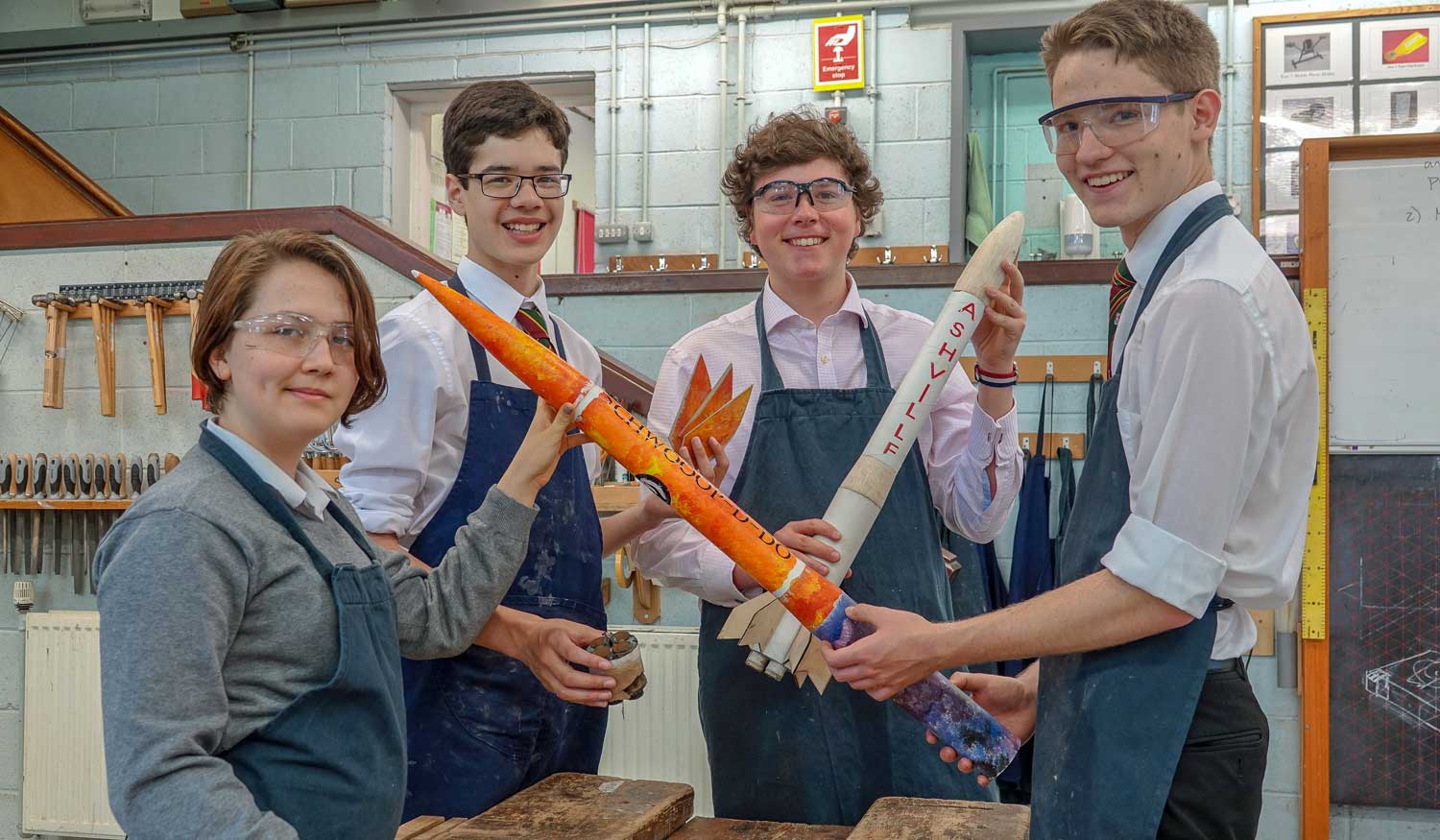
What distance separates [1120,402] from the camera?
1.28m

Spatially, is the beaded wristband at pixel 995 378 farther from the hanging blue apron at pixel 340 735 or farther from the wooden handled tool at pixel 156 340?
the wooden handled tool at pixel 156 340

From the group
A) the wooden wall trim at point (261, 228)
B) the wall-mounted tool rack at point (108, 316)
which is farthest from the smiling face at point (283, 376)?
the wall-mounted tool rack at point (108, 316)

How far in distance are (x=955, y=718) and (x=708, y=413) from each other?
1.88 feet

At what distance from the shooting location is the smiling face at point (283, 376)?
1220 mm

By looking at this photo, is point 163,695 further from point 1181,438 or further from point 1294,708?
point 1294,708

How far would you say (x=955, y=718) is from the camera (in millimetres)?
1461

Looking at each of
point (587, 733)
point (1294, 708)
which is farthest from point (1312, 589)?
point (587, 733)

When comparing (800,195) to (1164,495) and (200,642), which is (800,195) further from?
(200,642)

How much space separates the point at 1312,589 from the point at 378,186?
4.76m

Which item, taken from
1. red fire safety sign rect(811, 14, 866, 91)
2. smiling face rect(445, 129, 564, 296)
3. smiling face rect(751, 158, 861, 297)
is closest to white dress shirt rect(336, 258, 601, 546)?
smiling face rect(445, 129, 564, 296)

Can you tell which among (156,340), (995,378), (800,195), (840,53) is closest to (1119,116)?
(995,378)

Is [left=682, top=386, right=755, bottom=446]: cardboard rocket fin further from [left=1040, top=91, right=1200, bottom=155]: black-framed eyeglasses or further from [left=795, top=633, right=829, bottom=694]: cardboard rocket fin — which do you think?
[left=1040, top=91, right=1200, bottom=155]: black-framed eyeglasses

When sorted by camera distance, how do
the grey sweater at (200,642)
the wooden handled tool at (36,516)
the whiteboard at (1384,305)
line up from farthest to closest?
the wooden handled tool at (36,516)
the whiteboard at (1384,305)
the grey sweater at (200,642)

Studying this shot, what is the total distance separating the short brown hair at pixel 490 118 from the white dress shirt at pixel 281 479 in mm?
690
